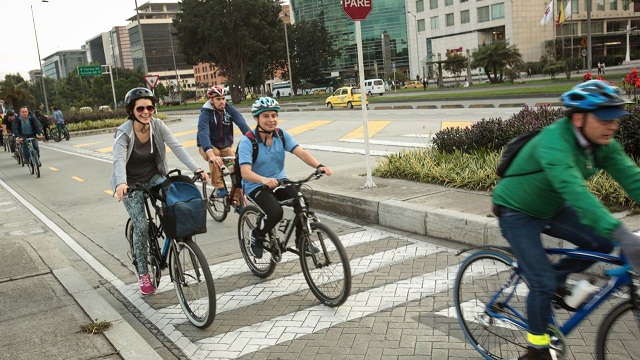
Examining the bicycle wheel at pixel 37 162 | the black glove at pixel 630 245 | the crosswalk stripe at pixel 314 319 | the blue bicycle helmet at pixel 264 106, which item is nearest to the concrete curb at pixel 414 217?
the crosswalk stripe at pixel 314 319

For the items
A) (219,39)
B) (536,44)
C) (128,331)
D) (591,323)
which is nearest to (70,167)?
(128,331)

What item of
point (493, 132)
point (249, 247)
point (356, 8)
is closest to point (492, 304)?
point (249, 247)

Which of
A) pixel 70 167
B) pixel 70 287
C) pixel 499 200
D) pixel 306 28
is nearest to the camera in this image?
pixel 499 200

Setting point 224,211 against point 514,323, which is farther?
point 224,211

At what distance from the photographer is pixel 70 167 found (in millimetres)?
17453

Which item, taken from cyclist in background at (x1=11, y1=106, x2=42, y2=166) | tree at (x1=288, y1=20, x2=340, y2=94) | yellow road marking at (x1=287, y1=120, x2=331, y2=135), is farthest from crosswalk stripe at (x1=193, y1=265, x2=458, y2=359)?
tree at (x1=288, y1=20, x2=340, y2=94)

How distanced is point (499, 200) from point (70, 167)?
1666 centimetres

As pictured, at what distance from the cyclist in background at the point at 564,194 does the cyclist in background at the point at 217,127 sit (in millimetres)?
4919

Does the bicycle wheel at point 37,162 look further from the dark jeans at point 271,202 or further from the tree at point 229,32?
the tree at point 229,32

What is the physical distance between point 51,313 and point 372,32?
346ft

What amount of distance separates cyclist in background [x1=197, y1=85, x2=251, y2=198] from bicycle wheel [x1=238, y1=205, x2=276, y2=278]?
184cm

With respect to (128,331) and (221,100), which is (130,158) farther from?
(221,100)

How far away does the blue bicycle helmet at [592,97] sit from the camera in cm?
271

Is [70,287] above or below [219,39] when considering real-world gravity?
below
